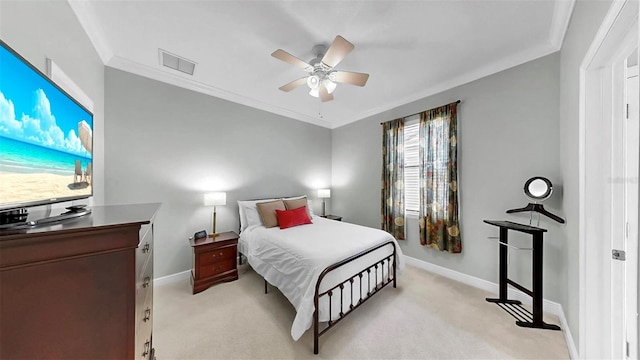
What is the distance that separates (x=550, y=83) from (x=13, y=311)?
152 inches

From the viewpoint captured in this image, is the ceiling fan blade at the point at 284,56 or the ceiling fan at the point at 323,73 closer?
the ceiling fan blade at the point at 284,56

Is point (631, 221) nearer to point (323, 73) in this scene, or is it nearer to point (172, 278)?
point (323, 73)

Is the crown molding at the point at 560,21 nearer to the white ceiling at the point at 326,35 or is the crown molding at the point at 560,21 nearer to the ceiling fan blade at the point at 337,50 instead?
the white ceiling at the point at 326,35

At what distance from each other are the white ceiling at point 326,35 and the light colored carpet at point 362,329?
9.06 ft

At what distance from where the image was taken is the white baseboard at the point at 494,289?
68.6 inches

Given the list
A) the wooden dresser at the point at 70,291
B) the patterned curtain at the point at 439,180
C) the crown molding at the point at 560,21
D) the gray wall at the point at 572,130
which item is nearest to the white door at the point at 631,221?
the gray wall at the point at 572,130

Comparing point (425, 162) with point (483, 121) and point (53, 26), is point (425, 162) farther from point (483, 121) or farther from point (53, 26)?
point (53, 26)

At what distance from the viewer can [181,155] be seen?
288 centimetres

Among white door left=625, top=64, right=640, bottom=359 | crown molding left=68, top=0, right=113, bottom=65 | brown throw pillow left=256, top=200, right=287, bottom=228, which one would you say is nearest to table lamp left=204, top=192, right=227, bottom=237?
brown throw pillow left=256, top=200, right=287, bottom=228

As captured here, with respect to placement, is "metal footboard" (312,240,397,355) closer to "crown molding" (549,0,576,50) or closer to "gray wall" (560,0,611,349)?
"gray wall" (560,0,611,349)

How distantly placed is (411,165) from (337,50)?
222 cm

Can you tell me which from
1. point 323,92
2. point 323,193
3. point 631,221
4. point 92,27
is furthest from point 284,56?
point 323,193

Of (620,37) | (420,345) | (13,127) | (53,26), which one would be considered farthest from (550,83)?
(53,26)

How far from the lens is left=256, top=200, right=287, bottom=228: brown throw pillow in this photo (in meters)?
3.09
